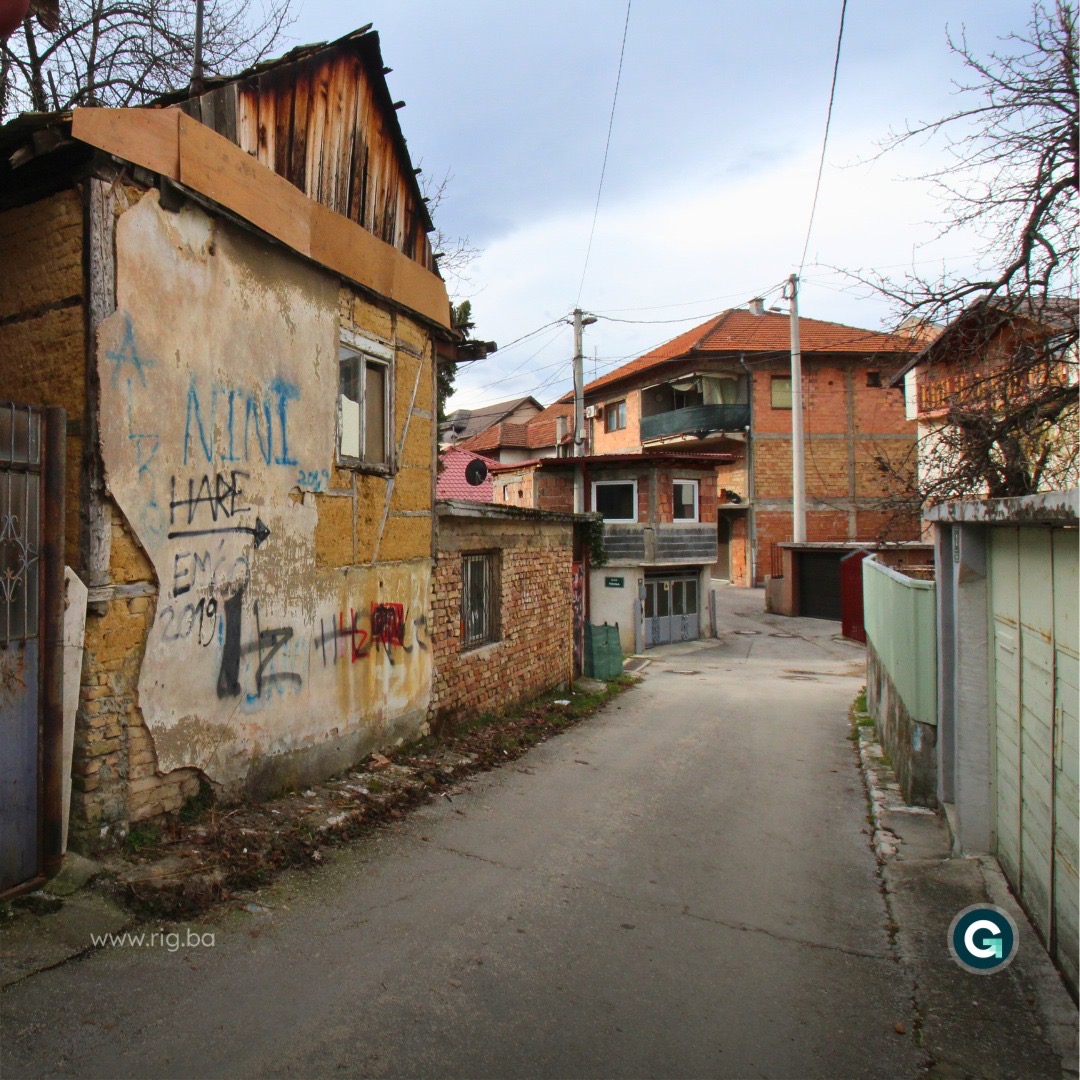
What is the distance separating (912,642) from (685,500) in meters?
17.9

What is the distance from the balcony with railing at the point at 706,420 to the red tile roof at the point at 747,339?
2.35 metres

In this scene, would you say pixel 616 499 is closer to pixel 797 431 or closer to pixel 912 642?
pixel 797 431

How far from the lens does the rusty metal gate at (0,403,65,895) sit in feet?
13.3

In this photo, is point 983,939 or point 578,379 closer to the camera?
point 983,939

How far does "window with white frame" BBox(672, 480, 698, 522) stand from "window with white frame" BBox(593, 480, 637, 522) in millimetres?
1293

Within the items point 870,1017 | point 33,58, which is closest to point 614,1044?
point 870,1017

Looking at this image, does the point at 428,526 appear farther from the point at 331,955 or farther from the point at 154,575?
the point at 331,955

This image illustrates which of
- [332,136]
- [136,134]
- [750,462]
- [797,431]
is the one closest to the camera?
[136,134]

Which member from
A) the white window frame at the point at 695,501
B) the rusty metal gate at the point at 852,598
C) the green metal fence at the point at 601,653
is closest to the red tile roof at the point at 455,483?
the white window frame at the point at 695,501

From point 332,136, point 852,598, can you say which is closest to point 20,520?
point 332,136

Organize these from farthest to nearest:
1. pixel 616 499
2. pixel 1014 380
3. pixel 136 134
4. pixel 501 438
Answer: pixel 501 438
pixel 616 499
pixel 1014 380
pixel 136 134

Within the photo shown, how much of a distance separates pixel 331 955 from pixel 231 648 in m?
2.39

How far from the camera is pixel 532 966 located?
4039 millimetres

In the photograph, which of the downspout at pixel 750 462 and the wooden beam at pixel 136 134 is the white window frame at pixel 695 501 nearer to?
the downspout at pixel 750 462
